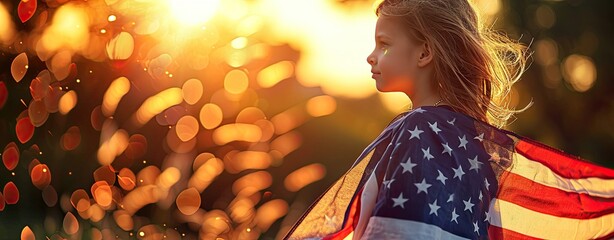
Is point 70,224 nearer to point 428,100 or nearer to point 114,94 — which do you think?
point 114,94

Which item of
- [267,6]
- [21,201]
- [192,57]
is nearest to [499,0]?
[267,6]

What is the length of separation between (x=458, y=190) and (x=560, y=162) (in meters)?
0.56

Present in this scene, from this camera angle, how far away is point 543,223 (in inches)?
115

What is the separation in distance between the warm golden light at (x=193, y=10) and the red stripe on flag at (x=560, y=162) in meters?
3.01

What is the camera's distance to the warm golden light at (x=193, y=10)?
5672 millimetres

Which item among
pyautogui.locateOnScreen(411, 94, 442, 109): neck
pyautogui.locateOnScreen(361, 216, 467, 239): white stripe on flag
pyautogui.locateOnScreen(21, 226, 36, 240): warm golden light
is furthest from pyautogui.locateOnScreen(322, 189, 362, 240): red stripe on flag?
pyautogui.locateOnScreen(21, 226, 36, 240): warm golden light

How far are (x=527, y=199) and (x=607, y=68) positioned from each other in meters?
7.82

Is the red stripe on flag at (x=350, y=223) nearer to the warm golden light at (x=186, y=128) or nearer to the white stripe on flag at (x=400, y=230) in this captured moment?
the white stripe on flag at (x=400, y=230)

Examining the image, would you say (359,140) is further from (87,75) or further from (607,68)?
(607,68)

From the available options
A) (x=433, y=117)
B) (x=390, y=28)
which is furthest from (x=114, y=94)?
(x=433, y=117)

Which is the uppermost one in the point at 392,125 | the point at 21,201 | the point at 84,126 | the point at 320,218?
the point at 392,125

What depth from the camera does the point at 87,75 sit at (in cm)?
635

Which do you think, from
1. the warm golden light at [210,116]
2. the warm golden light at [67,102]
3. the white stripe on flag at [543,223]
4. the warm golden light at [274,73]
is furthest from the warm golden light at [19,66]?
the white stripe on flag at [543,223]

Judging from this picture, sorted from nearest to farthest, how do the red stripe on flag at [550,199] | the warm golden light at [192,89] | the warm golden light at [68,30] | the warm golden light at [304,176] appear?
the red stripe on flag at [550,199] < the warm golden light at [68,30] < the warm golden light at [192,89] < the warm golden light at [304,176]
